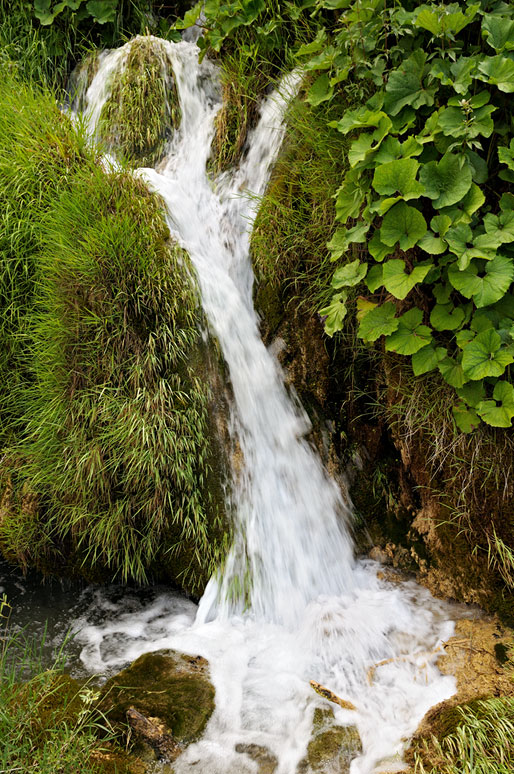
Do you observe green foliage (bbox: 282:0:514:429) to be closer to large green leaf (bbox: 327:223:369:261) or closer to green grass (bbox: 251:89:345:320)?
large green leaf (bbox: 327:223:369:261)

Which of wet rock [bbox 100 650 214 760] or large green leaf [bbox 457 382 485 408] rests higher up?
large green leaf [bbox 457 382 485 408]

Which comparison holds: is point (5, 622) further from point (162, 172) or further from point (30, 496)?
point (162, 172)

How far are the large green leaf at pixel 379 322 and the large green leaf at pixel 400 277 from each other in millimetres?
144

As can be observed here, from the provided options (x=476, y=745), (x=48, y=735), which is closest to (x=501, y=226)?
(x=476, y=745)

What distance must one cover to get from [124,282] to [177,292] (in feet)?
0.94

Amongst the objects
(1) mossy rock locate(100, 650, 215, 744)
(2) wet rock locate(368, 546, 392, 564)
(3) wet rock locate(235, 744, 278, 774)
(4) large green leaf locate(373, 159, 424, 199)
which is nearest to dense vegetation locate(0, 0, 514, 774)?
(4) large green leaf locate(373, 159, 424, 199)

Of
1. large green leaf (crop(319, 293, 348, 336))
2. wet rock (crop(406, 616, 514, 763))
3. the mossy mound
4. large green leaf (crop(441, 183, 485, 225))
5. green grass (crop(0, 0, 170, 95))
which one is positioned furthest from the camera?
green grass (crop(0, 0, 170, 95))

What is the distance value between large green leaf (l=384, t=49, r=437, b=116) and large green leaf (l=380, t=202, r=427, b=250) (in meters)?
0.45

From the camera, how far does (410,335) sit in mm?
2463

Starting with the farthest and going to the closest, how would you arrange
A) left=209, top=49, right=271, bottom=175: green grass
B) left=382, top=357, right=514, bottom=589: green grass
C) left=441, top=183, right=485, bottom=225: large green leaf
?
left=209, top=49, right=271, bottom=175: green grass, left=382, top=357, right=514, bottom=589: green grass, left=441, top=183, right=485, bottom=225: large green leaf

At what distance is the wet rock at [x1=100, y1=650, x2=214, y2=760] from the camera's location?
2143mm

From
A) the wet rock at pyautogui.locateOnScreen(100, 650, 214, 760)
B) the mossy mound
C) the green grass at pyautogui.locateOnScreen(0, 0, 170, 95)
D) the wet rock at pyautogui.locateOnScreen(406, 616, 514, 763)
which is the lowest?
the wet rock at pyautogui.locateOnScreen(100, 650, 214, 760)

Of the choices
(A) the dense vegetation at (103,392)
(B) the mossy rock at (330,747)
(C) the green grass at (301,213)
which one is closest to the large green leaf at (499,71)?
(C) the green grass at (301,213)

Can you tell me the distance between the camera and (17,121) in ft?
11.4
